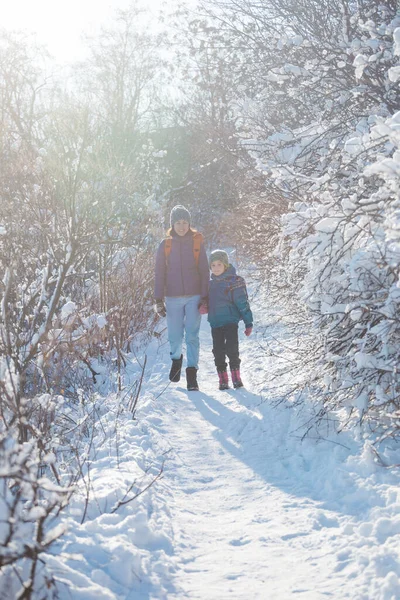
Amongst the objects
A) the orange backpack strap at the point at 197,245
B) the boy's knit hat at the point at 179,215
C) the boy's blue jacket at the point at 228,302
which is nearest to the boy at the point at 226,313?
the boy's blue jacket at the point at 228,302

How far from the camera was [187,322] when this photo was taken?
21.3 ft

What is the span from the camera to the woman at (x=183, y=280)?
6.40 metres

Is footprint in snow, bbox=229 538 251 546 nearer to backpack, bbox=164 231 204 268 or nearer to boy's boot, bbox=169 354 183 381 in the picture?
boy's boot, bbox=169 354 183 381

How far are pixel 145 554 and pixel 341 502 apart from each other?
1.22 metres

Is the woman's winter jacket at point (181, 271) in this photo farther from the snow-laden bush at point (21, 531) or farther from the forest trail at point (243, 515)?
the snow-laden bush at point (21, 531)

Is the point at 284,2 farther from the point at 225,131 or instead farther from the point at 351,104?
the point at 225,131

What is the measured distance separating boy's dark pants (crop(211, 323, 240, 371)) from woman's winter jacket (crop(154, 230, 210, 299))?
1.52 ft

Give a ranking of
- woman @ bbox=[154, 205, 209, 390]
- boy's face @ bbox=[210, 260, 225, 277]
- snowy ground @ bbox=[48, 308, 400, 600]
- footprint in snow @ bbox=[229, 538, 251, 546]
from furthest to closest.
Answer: boy's face @ bbox=[210, 260, 225, 277] < woman @ bbox=[154, 205, 209, 390] < footprint in snow @ bbox=[229, 538, 251, 546] < snowy ground @ bbox=[48, 308, 400, 600]

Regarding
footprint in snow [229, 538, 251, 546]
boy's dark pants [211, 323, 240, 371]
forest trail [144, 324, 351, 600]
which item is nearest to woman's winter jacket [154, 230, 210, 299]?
boy's dark pants [211, 323, 240, 371]

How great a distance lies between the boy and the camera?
20.9ft

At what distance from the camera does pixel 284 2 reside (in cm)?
621

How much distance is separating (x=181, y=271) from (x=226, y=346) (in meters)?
0.97

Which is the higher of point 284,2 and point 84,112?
point 284,2

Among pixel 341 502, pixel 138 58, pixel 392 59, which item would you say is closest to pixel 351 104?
pixel 392 59
